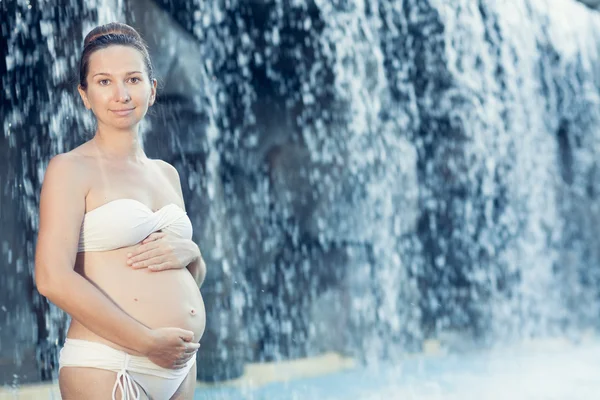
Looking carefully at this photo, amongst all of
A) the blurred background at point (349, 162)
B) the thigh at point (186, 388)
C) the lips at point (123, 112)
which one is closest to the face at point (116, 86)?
the lips at point (123, 112)

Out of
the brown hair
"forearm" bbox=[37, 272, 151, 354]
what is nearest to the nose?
the brown hair

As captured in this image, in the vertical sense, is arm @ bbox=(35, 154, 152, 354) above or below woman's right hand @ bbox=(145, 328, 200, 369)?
above

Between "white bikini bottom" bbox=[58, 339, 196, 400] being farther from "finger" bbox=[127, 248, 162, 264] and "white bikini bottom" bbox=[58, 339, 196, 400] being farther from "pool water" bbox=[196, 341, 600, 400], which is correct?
"pool water" bbox=[196, 341, 600, 400]

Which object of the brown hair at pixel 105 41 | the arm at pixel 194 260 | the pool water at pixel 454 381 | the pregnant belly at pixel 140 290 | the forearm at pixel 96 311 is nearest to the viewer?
the forearm at pixel 96 311

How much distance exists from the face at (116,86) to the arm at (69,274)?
207 millimetres

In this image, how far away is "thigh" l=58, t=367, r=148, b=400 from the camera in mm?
1612

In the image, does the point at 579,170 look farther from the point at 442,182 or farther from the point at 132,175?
the point at 132,175

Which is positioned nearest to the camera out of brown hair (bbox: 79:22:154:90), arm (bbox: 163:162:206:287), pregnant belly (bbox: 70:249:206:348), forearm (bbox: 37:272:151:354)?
forearm (bbox: 37:272:151:354)

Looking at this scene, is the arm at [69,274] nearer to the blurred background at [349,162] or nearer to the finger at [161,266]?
the finger at [161,266]

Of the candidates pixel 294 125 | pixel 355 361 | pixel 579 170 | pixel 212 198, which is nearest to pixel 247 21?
pixel 294 125

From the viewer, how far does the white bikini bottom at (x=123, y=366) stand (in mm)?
1624

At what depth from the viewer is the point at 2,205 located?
439cm

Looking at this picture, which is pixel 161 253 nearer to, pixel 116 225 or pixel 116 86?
pixel 116 225

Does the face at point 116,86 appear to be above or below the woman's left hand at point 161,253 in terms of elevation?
above
